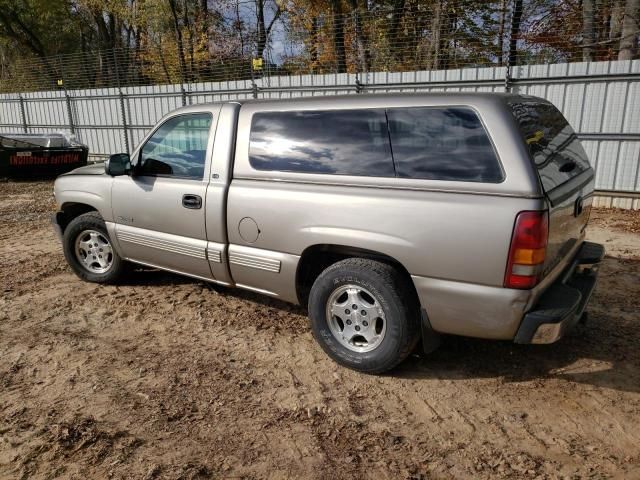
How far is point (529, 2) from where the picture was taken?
11.6m

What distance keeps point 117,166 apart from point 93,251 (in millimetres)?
1205

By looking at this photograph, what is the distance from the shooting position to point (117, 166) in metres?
4.52

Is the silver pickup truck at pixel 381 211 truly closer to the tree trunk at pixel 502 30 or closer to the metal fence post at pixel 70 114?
the tree trunk at pixel 502 30

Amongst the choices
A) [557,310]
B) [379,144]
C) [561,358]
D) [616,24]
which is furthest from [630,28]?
[557,310]

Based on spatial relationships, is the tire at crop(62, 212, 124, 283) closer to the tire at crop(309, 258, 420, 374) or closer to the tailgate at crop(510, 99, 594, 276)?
the tire at crop(309, 258, 420, 374)

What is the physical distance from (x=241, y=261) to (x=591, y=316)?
10.1 feet

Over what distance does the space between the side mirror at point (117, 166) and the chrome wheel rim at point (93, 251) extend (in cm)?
85

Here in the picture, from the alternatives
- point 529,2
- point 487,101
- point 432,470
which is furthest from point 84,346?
point 529,2

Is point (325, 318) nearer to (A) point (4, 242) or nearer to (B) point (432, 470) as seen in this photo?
(B) point (432, 470)

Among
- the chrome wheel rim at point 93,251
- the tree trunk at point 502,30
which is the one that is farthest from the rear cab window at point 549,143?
the tree trunk at point 502,30

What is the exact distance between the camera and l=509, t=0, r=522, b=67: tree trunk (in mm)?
9258

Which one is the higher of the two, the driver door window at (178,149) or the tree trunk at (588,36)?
the tree trunk at (588,36)

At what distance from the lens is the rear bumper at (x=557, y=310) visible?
9.51ft

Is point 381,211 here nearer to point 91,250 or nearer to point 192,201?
point 192,201
